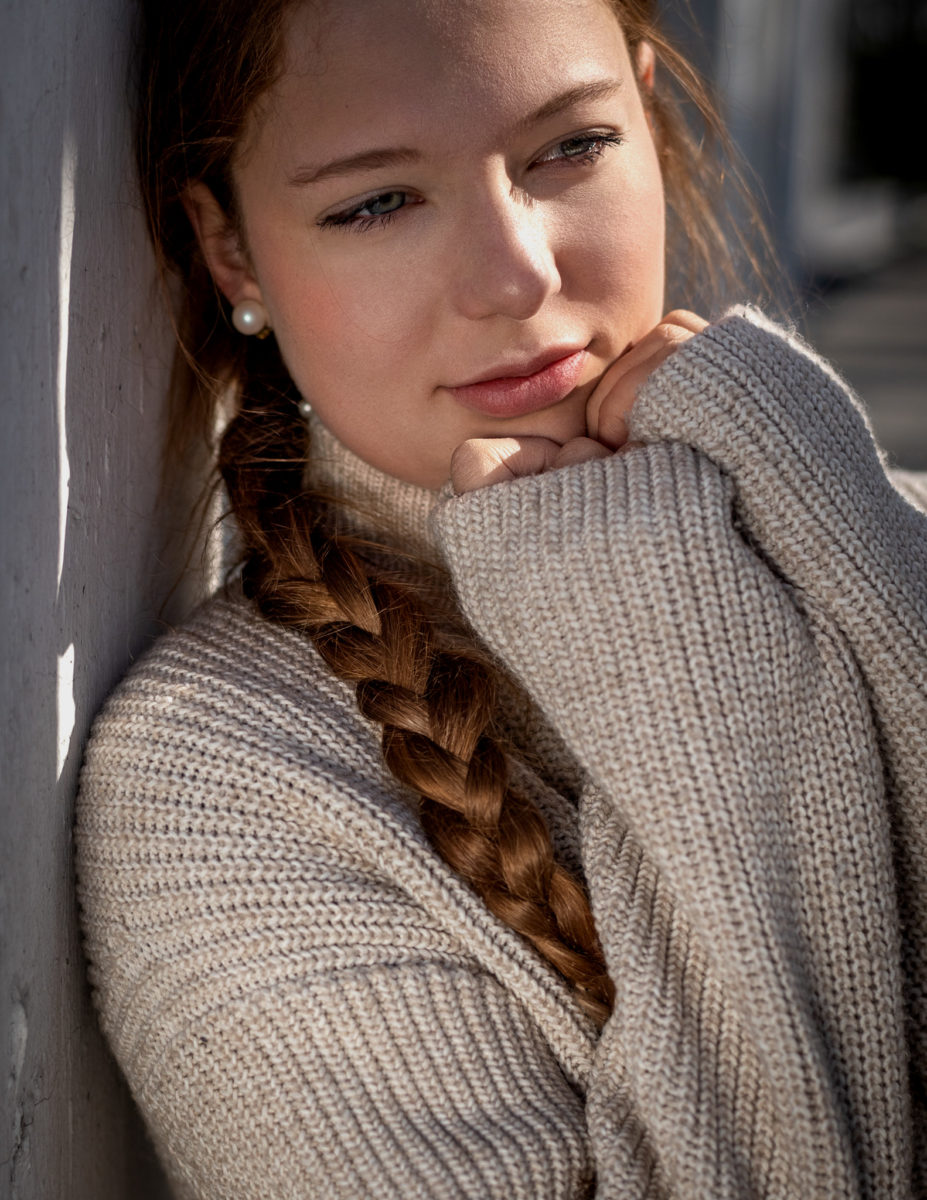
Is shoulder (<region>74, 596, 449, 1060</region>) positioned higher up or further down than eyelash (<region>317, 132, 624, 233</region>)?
further down

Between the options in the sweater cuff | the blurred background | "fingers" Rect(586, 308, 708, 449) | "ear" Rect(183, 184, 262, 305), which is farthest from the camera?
the blurred background

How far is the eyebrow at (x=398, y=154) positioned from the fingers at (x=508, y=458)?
0.29 m

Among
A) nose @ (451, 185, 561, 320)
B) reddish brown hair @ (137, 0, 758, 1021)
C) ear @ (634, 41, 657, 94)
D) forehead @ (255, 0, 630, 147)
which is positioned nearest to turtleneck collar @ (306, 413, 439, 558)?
reddish brown hair @ (137, 0, 758, 1021)

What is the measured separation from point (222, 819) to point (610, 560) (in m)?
0.44

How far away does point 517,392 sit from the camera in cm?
124

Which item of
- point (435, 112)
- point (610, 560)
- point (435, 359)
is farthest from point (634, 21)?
point (610, 560)

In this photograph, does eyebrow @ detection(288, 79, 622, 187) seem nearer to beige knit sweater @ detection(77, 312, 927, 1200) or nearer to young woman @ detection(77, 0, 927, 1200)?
young woman @ detection(77, 0, 927, 1200)

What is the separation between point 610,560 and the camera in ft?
3.49

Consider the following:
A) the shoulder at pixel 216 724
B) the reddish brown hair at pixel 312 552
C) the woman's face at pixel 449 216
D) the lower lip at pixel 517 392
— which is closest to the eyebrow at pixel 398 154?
the woman's face at pixel 449 216

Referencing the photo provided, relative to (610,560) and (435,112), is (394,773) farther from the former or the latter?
(435,112)

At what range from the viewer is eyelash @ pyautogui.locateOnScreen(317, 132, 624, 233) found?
1196 mm

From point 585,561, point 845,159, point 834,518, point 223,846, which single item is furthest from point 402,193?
point 845,159

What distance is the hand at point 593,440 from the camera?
3.92ft

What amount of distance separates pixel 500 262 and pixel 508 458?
0.20 m
